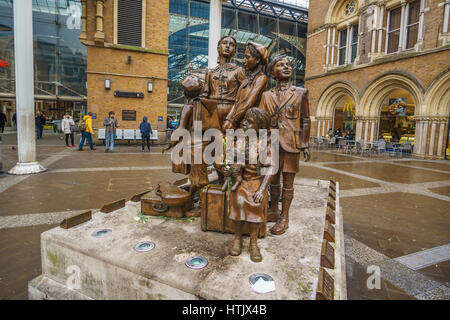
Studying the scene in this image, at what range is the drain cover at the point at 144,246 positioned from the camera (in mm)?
2345

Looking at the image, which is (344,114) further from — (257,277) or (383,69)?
(257,277)

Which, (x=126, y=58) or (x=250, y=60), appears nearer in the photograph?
(x=250, y=60)

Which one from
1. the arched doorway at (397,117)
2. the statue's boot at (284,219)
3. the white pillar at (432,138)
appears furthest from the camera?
the arched doorway at (397,117)

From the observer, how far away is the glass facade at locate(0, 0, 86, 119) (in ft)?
70.4

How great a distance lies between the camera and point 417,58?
13.1 meters

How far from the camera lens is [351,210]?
505 cm

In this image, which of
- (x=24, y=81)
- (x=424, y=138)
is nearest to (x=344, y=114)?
(x=424, y=138)

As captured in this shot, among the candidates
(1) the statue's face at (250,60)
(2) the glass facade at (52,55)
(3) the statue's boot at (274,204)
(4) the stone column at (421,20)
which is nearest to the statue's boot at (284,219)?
(3) the statue's boot at (274,204)

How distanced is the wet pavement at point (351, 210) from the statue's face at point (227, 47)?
119 inches

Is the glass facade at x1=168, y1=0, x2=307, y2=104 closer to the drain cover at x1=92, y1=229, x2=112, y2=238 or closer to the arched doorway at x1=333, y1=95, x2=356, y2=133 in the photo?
the arched doorway at x1=333, y1=95, x2=356, y2=133

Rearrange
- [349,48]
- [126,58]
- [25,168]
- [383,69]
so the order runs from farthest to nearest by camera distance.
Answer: [349,48] → [383,69] → [126,58] → [25,168]

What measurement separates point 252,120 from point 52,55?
2603cm

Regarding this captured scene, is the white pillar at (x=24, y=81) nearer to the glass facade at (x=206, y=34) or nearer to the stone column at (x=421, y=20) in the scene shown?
the glass facade at (x=206, y=34)

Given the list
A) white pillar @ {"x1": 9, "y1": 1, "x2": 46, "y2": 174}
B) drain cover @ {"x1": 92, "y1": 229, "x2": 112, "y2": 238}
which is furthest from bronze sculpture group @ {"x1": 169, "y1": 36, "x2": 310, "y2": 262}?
white pillar @ {"x1": 9, "y1": 1, "x2": 46, "y2": 174}
